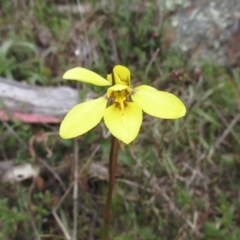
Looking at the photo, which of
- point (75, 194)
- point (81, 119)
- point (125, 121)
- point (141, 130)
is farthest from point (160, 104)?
point (141, 130)

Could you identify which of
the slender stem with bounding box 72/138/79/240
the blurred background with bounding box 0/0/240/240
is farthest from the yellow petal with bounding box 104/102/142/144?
the slender stem with bounding box 72/138/79/240

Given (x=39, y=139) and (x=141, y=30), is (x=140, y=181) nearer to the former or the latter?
(x=39, y=139)

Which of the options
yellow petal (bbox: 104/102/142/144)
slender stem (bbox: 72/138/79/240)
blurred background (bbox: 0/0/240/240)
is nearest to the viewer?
yellow petal (bbox: 104/102/142/144)

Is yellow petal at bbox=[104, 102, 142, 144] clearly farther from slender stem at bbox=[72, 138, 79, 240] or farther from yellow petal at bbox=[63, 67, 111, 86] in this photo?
slender stem at bbox=[72, 138, 79, 240]

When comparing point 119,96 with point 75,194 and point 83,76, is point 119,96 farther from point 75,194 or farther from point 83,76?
point 75,194

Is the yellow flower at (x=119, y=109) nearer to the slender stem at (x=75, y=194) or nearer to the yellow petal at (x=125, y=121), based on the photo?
the yellow petal at (x=125, y=121)

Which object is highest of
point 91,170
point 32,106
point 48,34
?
point 48,34

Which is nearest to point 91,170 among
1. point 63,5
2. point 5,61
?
point 5,61
